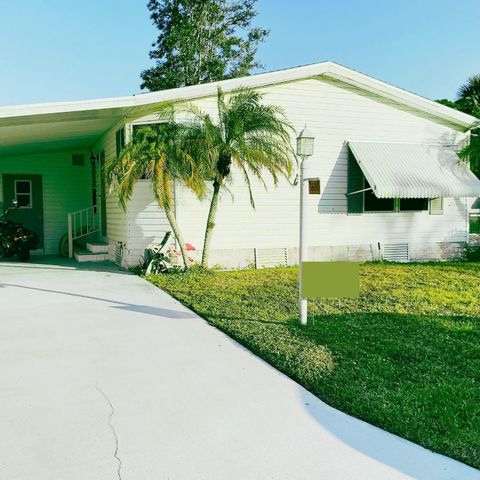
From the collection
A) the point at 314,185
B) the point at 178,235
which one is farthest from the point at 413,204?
the point at 314,185

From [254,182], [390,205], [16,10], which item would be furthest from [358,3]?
[16,10]

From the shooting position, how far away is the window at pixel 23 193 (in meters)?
13.8

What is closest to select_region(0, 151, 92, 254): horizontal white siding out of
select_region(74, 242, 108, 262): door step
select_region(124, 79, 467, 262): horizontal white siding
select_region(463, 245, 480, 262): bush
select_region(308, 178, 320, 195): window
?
select_region(74, 242, 108, 262): door step

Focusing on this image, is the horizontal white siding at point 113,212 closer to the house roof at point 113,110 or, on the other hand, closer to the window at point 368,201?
the house roof at point 113,110

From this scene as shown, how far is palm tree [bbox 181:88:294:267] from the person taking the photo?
900 centimetres

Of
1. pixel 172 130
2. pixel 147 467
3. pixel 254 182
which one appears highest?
pixel 172 130

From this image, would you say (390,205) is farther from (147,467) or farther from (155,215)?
(147,467)

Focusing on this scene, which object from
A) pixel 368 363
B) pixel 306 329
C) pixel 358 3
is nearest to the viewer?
pixel 368 363

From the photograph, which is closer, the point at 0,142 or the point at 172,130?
the point at 172,130

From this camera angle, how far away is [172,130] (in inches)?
367

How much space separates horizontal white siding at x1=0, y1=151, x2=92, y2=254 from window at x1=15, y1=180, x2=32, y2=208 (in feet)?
1.08

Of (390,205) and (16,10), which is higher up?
(16,10)

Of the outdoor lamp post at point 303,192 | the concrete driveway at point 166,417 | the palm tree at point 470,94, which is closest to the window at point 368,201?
the outdoor lamp post at point 303,192

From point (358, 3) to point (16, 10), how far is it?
12742 mm
